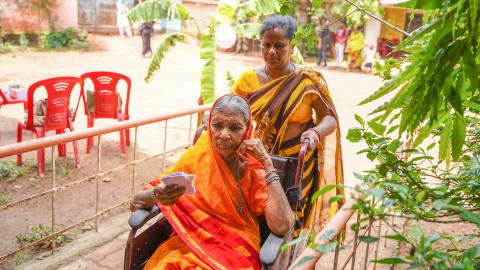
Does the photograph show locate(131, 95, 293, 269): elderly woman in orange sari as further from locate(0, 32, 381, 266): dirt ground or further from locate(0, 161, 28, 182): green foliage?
locate(0, 161, 28, 182): green foliage

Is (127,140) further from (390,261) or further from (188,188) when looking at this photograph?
(390,261)

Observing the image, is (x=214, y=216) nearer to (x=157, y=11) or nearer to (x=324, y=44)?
(x=157, y=11)

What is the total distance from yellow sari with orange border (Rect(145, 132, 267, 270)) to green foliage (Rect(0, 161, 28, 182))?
158 inches

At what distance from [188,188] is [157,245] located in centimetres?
62

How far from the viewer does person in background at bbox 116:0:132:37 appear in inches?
880

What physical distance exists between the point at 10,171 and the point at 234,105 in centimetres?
450

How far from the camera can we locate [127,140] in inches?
307

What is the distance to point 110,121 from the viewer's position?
29.3 ft

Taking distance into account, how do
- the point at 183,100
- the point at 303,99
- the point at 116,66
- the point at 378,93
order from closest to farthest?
the point at 378,93 < the point at 303,99 < the point at 183,100 < the point at 116,66

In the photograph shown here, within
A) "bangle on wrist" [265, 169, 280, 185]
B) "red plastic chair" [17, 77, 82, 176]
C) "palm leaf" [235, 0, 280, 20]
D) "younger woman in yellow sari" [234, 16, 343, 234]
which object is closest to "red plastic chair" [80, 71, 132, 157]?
"red plastic chair" [17, 77, 82, 176]

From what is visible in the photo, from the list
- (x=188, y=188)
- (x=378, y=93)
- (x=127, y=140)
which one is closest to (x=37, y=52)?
(x=127, y=140)

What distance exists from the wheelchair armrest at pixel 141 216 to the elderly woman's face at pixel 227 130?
504 mm

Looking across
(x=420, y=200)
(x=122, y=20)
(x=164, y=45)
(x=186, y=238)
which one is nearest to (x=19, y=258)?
(x=186, y=238)

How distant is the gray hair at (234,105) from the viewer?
2676 millimetres
